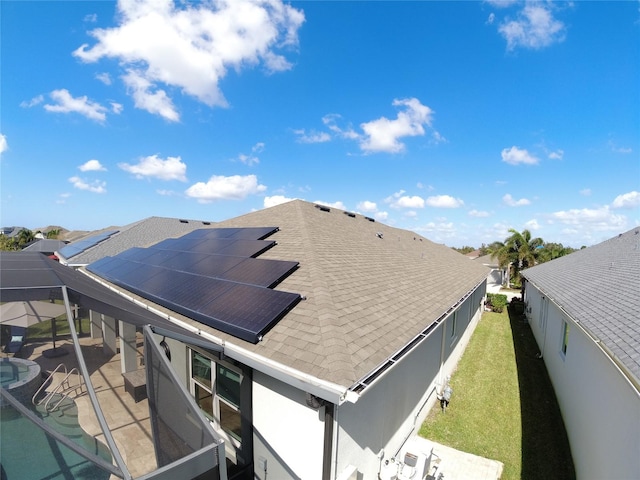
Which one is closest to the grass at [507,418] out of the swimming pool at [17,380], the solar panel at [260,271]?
the solar panel at [260,271]

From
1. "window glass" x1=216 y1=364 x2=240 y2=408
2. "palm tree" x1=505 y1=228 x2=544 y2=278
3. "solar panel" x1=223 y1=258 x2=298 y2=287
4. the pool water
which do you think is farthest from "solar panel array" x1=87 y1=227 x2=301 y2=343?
"palm tree" x1=505 y1=228 x2=544 y2=278

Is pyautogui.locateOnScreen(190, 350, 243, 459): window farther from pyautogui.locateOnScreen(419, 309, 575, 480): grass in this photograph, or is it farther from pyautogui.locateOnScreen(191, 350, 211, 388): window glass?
pyautogui.locateOnScreen(419, 309, 575, 480): grass

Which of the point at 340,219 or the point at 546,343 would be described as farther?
the point at 340,219

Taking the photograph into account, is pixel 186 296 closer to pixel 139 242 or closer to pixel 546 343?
pixel 546 343

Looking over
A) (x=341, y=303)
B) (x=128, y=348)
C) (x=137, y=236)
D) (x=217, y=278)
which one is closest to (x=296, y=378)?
→ (x=341, y=303)

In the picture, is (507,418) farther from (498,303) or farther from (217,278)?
(498,303)

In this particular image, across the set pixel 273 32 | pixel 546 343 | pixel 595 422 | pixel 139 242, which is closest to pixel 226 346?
pixel 595 422
